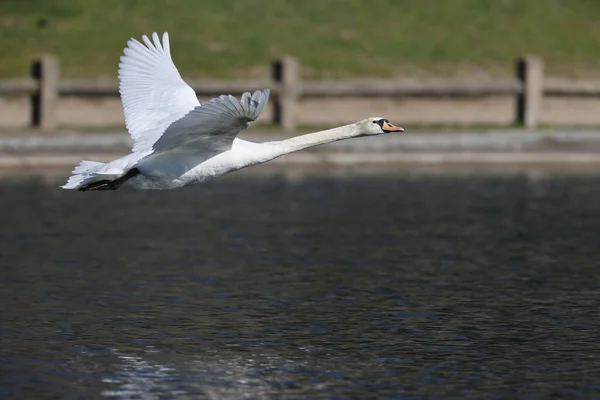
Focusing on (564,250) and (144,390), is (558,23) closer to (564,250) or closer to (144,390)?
(564,250)

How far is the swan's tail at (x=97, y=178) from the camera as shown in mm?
A: 10297

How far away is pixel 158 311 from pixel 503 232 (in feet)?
17.7

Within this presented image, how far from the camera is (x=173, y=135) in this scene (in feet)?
33.5

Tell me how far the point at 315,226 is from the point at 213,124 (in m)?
5.92

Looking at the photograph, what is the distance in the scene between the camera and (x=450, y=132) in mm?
23797

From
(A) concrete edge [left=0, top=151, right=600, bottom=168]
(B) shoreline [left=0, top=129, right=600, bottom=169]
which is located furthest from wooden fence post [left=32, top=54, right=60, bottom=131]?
(A) concrete edge [left=0, top=151, right=600, bottom=168]

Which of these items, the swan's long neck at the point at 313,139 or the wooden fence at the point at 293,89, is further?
the wooden fence at the point at 293,89

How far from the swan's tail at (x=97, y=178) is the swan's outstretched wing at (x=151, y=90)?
65 centimetres

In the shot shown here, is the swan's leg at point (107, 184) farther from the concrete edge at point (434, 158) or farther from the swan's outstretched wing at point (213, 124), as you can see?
the concrete edge at point (434, 158)

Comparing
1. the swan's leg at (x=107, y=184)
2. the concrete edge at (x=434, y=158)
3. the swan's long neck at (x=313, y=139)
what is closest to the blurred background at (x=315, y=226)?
the concrete edge at (x=434, y=158)

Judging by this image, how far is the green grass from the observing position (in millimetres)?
31609

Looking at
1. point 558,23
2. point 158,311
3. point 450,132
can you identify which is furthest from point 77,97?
point 158,311

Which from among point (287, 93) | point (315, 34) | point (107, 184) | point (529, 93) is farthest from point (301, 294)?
point (315, 34)

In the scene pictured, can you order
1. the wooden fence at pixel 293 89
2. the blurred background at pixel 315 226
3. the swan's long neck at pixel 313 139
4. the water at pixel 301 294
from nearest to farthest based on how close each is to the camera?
the water at pixel 301 294, the blurred background at pixel 315 226, the swan's long neck at pixel 313 139, the wooden fence at pixel 293 89
